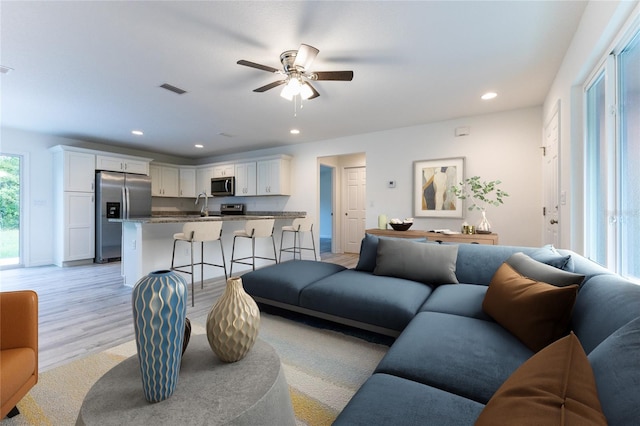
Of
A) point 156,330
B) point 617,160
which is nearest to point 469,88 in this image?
point 617,160

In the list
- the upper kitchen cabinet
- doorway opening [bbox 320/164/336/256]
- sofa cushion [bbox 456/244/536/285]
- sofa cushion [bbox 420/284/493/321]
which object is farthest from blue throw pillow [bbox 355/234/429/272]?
doorway opening [bbox 320/164/336/256]

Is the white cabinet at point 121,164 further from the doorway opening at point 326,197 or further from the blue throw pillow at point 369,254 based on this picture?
the blue throw pillow at point 369,254

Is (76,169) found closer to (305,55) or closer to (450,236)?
(305,55)

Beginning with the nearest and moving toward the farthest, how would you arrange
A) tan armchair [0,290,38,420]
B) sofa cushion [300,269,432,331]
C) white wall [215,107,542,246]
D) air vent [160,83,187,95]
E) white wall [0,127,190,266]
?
tan armchair [0,290,38,420] → sofa cushion [300,269,432,331] → air vent [160,83,187,95] → white wall [215,107,542,246] → white wall [0,127,190,266]

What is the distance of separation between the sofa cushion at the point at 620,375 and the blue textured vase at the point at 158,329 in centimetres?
106

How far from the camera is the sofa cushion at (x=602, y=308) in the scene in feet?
3.01

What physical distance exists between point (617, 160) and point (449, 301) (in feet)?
4.58

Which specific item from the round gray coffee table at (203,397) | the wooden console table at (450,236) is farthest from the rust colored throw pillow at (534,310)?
the wooden console table at (450,236)

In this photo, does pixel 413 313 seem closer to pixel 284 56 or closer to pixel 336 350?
pixel 336 350

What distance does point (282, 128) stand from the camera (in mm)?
4945

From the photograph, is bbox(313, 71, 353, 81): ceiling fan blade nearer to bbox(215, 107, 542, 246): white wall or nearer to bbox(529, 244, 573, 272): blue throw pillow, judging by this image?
bbox(529, 244, 573, 272): blue throw pillow

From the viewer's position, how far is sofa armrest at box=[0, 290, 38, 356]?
1.31m

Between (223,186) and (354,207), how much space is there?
3242 mm

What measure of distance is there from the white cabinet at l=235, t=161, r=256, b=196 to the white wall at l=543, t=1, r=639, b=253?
5.33m
